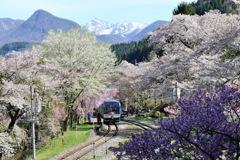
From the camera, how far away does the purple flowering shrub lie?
178 inches

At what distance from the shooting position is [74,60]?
75.5 feet

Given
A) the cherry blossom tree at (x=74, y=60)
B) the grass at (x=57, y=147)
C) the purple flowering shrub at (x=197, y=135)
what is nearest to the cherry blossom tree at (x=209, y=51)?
the purple flowering shrub at (x=197, y=135)

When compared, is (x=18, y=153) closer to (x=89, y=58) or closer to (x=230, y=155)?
(x=89, y=58)

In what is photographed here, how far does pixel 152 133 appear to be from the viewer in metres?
5.10

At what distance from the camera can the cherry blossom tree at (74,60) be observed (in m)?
22.6

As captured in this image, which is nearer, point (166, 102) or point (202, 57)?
point (202, 57)

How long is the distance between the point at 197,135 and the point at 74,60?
19.7 metres

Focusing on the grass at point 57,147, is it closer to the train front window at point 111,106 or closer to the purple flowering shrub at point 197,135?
the train front window at point 111,106

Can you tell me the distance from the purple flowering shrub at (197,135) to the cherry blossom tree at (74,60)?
17477mm

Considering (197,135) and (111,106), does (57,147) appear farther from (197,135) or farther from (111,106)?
(197,135)

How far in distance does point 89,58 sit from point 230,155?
2069 cm

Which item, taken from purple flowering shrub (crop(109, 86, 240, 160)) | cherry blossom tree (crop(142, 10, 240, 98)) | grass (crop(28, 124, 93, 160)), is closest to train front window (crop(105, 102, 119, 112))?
cherry blossom tree (crop(142, 10, 240, 98))


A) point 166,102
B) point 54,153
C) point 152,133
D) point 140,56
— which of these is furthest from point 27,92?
point 140,56

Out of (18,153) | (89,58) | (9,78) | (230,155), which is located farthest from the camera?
(89,58)
